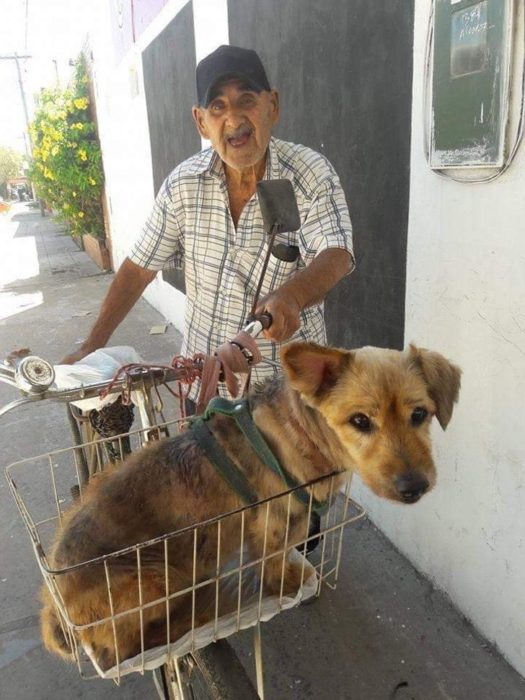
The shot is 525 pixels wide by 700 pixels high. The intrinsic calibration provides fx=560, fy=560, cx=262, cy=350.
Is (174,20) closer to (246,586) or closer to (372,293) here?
(372,293)

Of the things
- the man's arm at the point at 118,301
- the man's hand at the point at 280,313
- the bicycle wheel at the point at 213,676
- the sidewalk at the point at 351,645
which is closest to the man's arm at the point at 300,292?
the man's hand at the point at 280,313

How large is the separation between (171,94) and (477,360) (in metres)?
5.35

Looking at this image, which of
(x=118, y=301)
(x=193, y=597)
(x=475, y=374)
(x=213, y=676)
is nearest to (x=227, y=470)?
(x=193, y=597)

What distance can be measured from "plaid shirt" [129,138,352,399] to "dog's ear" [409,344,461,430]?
0.66 meters

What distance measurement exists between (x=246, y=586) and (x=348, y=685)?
1.27 metres

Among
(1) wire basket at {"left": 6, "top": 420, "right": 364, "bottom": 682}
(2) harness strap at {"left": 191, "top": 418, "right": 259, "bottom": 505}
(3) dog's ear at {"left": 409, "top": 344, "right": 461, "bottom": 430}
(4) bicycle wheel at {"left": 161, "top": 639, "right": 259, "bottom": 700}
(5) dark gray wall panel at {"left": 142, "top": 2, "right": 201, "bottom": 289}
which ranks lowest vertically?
(4) bicycle wheel at {"left": 161, "top": 639, "right": 259, "bottom": 700}

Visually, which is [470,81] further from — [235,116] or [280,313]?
[280,313]

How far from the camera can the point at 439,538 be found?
9.54 ft

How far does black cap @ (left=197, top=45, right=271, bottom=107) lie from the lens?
6.96 feet

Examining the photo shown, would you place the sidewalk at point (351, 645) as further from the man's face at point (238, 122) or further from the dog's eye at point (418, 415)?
the man's face at point (238, 122)

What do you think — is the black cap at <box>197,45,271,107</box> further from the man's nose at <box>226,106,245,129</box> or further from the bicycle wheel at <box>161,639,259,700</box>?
the bicycle wheel at <box>161,639,259,700</box>

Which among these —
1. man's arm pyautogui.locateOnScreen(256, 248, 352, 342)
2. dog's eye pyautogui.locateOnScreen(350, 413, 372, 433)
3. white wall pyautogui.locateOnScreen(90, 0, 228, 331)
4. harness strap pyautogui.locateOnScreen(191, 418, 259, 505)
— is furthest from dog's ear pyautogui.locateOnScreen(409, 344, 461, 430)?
white wall pyautogui.locateOnScreen(90, 0, 228, 331)

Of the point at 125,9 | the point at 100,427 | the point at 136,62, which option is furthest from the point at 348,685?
the point at 125,9

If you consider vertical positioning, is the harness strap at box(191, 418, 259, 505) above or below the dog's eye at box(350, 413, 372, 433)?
below
